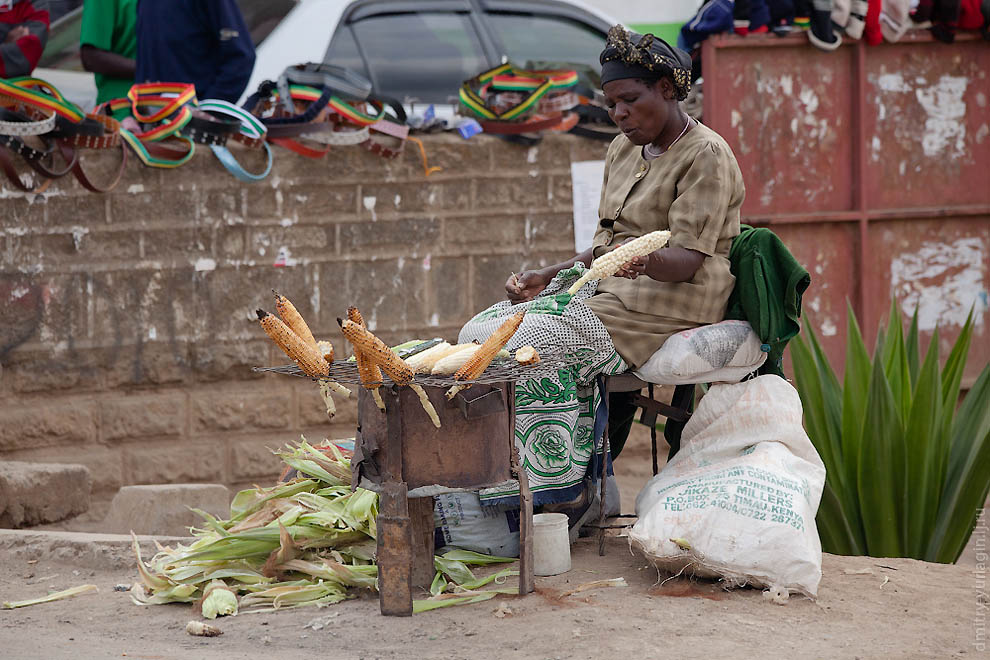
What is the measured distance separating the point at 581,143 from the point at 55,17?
477 cm

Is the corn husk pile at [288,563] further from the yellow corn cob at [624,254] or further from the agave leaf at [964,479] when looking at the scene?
the agave leaf at [964,479]

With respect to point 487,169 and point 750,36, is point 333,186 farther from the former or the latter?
point 750,36

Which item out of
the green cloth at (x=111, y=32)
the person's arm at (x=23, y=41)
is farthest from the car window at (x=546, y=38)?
the person's arm at (x=23, y=41)

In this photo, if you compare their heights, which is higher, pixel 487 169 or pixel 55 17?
pixel 55 17

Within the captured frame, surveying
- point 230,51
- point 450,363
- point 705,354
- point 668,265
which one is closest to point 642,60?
point 668,265

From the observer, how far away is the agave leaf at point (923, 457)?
14.7 feet

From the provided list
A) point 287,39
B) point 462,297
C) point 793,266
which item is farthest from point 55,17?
point 793,266

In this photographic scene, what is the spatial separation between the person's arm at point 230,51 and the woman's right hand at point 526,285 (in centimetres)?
262

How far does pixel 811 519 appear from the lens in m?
3.81

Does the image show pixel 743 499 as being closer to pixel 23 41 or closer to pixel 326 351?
pixel 326 351

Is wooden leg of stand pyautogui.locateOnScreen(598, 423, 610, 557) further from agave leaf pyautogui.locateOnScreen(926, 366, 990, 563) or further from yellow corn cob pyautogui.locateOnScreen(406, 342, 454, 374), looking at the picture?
agave leaf pyautogui.locateOnScreen(926, 366, 990, 563)

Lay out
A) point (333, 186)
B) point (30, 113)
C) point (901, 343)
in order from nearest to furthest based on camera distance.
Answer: point (901, 343)
point (30, 113)
point (333, 186)

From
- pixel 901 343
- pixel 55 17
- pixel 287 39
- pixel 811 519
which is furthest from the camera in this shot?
pixel 55 17

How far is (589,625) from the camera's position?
3443mm
